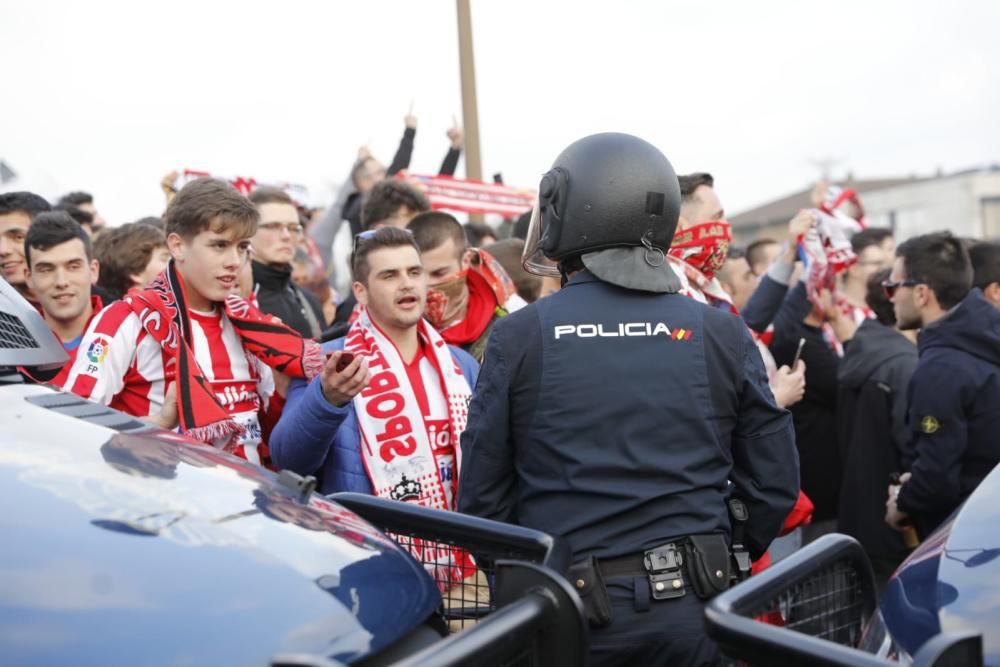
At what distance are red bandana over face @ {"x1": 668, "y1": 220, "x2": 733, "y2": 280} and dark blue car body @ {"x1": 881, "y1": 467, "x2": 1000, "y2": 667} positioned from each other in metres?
2.19

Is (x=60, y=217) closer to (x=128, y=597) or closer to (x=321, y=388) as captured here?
(x=321, y=388)

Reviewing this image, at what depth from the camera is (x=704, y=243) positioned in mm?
4723

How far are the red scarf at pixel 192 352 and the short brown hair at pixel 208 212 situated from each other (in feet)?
0.50

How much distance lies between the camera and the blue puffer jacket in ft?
11.3

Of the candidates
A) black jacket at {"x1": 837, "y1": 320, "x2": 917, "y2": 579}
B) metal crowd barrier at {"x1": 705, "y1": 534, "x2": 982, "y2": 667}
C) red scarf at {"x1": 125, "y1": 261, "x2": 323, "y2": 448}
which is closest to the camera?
metal crowd barrier at {"x1": 705, "y1": 534, "x2": 982, "y2": 667}

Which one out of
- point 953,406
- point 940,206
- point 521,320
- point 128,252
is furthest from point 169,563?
point 940,206

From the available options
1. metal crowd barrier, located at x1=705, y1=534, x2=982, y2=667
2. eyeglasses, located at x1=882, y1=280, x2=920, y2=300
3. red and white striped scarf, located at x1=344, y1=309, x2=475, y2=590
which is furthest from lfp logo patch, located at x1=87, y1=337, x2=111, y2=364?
eyeglasses, located at x1=882, y1=280, x2=920, y2=300

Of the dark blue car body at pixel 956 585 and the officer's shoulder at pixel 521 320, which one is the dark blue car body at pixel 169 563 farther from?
the dark blue car body at pixel 956 585

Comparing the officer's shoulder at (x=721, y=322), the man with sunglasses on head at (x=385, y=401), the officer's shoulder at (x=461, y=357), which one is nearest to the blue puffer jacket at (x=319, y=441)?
the man with sunglasses on head at (x=385, y=401)

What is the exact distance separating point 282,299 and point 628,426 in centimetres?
369

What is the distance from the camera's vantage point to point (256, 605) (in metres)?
1.53

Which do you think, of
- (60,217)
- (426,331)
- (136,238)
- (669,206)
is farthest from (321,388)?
(136,238)

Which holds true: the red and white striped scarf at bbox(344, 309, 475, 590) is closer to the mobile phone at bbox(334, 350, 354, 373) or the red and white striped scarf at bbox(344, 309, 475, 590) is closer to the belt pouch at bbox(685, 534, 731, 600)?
the mobile phone at bbox(334, 350, 354, 373)

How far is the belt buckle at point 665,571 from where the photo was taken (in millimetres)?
2518
